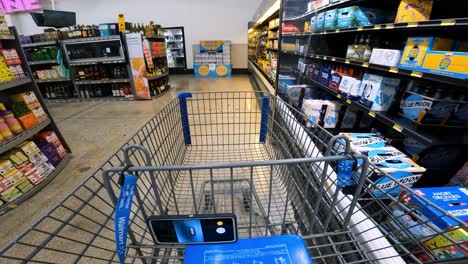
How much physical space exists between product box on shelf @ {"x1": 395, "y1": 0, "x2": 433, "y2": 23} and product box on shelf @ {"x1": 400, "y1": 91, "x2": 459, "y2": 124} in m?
0.47

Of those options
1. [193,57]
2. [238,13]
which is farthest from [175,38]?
[238,13]

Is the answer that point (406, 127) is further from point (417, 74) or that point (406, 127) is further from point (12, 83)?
point (12, 83)

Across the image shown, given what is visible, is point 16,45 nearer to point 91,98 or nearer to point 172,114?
point 172,114

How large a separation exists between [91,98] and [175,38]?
17.1ft

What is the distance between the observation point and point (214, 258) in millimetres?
622

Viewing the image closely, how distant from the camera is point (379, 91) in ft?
5.07

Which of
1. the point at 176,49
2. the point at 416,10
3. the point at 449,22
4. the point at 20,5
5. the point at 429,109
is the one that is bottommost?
the point at 429,109

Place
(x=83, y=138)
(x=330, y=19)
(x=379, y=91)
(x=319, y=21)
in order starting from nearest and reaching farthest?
(x=379, y=91) < (x=330, y=19) < (x=319, y=21) < (x=83, y=138)

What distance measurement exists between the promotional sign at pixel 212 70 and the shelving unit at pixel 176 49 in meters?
1.26

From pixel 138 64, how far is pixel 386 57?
4724 millimetres

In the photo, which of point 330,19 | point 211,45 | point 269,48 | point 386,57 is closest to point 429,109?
point 386,57

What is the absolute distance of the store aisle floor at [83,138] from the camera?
171 centimetres

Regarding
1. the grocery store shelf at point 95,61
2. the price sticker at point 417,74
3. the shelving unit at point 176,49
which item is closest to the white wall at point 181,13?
the shelving unit at point 176,49

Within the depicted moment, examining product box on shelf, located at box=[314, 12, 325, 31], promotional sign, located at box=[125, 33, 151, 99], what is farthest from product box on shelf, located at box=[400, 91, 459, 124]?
promotional sign, located at box=[125, 33, 151, 99]
